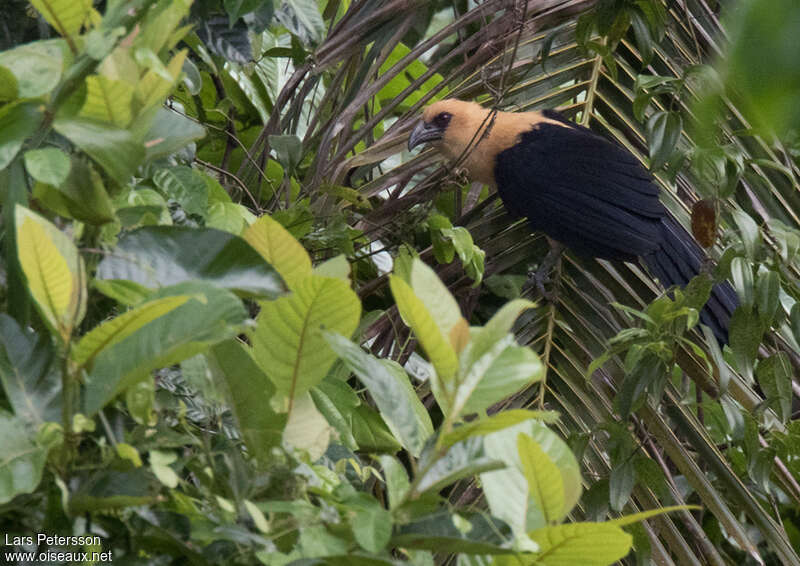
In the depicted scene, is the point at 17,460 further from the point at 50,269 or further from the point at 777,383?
the point at 777,383

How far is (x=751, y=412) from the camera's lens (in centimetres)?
182

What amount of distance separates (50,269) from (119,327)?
0.07 meters

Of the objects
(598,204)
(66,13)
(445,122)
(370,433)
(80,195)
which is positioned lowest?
(370,433)

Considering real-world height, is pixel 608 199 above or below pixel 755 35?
below

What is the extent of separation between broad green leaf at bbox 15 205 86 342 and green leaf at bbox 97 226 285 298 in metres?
0.07

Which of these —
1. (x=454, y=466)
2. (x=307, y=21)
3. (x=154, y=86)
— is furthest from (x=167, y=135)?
(x=307, y=21)

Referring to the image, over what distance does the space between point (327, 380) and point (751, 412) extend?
0.89 m

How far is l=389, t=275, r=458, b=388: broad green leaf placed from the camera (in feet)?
2.51

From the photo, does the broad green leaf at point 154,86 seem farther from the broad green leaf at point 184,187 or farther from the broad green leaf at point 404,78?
the broad green leaf at point 404,78

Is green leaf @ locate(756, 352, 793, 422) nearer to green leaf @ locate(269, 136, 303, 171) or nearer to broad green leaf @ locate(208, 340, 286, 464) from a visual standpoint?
green leaf @ locate(269, 136, 303, 171)

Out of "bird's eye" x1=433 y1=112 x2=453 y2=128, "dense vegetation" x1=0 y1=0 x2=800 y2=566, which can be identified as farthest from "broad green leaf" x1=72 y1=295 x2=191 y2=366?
"bird's eye" x1=433 y1=112 x2=453 y2=128

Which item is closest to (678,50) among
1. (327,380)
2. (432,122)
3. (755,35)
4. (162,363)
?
(432,122)

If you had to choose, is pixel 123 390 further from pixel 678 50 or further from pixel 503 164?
pixel 503 164

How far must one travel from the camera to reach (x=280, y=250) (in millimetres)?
920
